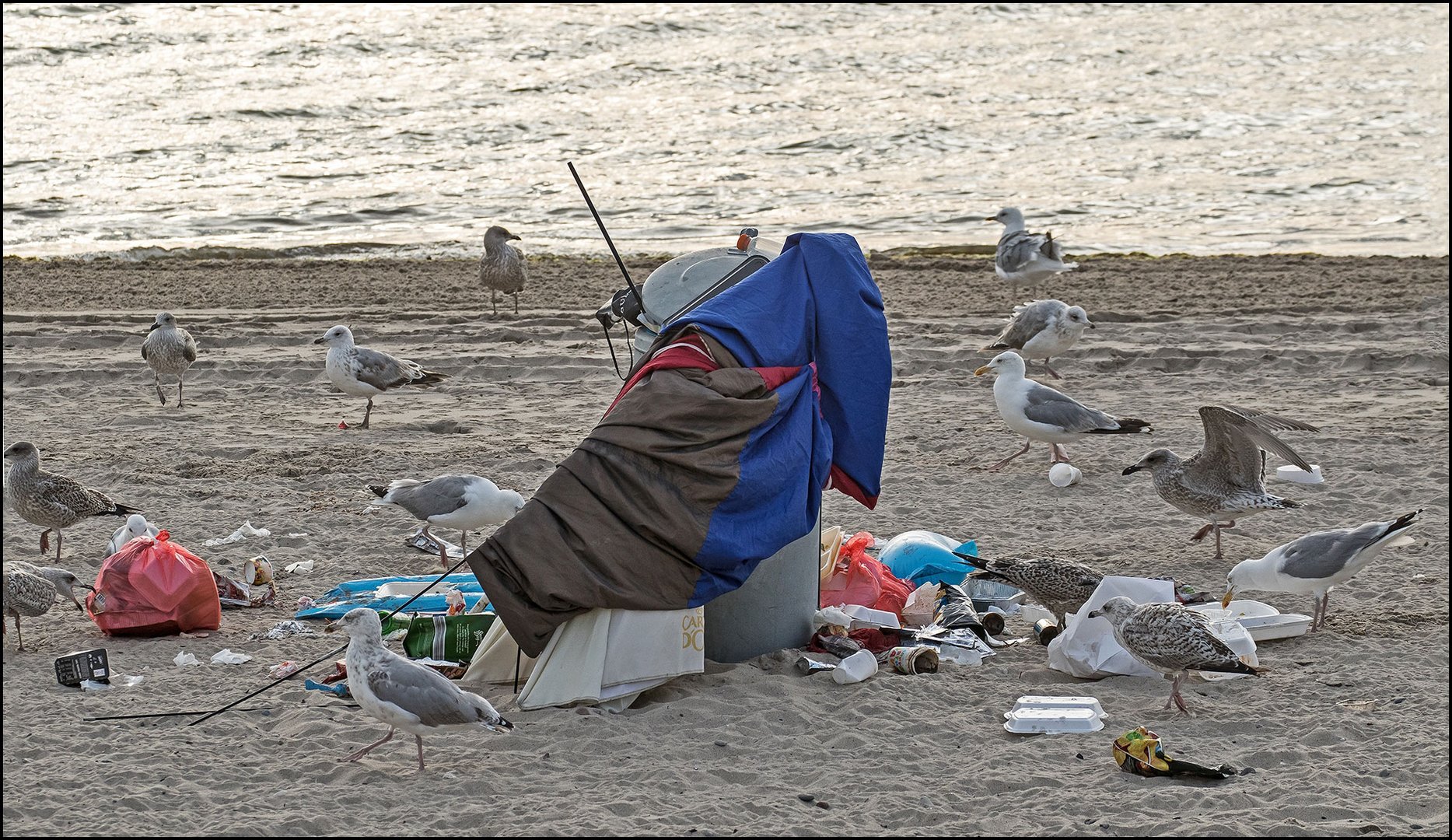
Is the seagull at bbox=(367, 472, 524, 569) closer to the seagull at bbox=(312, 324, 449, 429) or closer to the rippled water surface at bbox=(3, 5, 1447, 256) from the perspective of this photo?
the seagull at bbox=(312, 324, 449, 429)

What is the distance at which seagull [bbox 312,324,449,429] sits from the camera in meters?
10.6

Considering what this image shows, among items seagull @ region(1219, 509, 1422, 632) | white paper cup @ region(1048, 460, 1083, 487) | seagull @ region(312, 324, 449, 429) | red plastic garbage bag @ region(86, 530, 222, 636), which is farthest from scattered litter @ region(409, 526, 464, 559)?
seagull @ region(1219, 509, 1422, 632)

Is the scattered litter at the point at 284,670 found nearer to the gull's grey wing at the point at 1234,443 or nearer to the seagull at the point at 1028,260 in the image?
the gull's grey wing at the point at 1234,443

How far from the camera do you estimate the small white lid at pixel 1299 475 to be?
866 centimetres

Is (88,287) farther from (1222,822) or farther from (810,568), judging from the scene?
(1222,822)

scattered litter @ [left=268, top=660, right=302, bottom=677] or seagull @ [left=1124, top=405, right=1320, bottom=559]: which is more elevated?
seagull @ [left=1124, top=405, right=1320, bottom=559]

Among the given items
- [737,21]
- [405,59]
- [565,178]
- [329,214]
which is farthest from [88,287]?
[737,21]

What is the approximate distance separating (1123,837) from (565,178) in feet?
74.4

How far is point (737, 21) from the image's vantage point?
4453 cm

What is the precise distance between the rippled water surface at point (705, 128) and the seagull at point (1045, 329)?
7944mm

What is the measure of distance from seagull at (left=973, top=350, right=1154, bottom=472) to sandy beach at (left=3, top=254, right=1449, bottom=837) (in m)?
0.30

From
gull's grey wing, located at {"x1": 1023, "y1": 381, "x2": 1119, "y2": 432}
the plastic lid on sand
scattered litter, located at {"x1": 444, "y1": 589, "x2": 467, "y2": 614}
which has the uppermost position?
gull's grey wing, located at {"x1": 1023, "y1": 381, "x2": 1119, "y2": 432}

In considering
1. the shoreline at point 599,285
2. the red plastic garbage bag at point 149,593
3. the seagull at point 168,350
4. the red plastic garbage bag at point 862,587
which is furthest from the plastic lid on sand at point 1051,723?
the shoreline at point 599,285

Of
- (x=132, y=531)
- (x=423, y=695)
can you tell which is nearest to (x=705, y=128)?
(x=132, y=531)
